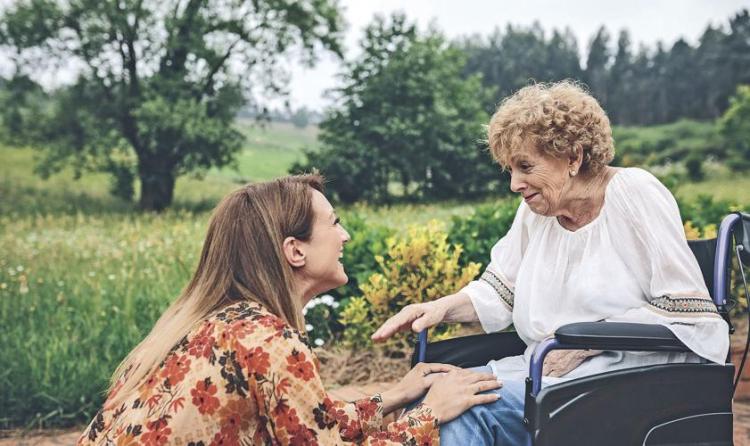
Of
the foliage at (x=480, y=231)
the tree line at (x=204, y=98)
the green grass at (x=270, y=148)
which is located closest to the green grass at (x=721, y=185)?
the tree line at (x=204, y=98)

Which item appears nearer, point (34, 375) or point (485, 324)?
point (485, 324)

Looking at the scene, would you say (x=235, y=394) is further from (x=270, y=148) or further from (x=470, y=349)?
(x=270, y=148)

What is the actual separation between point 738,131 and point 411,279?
36.4 feet

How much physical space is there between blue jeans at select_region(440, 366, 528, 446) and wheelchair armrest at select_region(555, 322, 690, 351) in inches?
11.1

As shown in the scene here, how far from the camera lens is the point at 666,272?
1.83 meters

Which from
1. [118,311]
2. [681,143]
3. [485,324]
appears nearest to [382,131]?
[681,143]

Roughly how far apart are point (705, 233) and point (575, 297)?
2904 millimetres

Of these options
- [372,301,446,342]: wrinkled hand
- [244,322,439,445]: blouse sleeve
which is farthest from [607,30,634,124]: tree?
[244,322,439,445]: blouse sleeve

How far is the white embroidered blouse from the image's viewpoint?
181 cm

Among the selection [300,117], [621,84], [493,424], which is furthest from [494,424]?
[621,84]

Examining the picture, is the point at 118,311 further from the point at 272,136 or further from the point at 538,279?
the point at 272,136

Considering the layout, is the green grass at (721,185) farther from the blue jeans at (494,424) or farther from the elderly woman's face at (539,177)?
the blue jeans at (494,424)

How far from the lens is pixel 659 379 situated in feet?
5.74

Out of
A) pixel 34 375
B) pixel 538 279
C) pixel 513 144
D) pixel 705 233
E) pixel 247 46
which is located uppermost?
pixel 247 46
